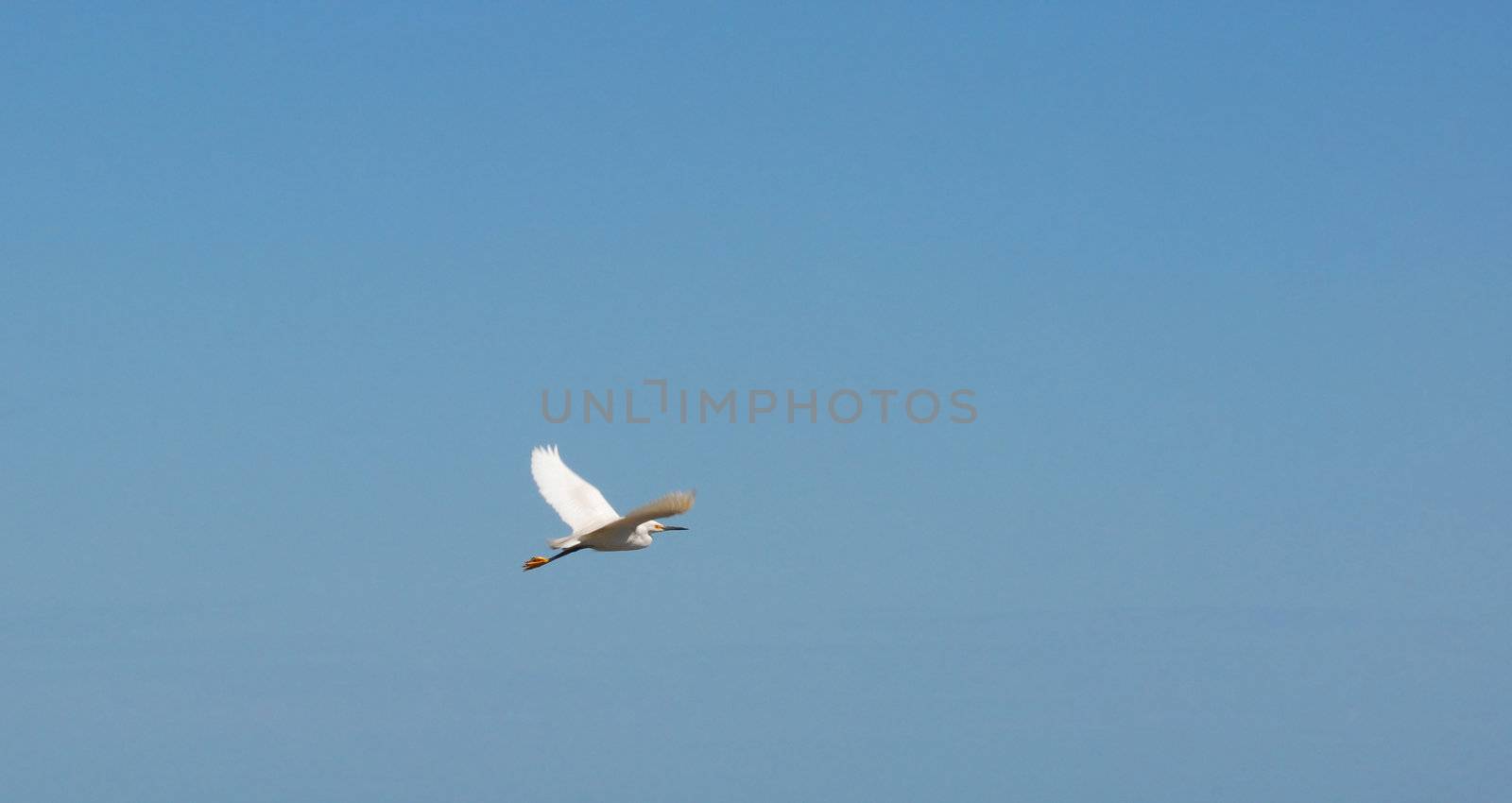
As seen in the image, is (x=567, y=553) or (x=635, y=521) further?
(x=567, y=553)

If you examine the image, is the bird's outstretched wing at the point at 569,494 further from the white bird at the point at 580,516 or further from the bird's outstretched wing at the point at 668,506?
the bird's outstretched wing at the point at 668,506

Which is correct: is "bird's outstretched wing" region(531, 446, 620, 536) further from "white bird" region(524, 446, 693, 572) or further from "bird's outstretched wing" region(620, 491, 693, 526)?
"bird's outstretched wing" region(620, 491, 693, 526)

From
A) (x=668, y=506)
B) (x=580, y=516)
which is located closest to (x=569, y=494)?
(x=580, y=516)

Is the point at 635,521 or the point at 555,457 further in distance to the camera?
the point at 555,457

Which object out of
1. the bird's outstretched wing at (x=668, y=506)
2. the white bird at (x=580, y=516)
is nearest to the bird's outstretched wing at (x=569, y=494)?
the white bird at (x=580, y=516)

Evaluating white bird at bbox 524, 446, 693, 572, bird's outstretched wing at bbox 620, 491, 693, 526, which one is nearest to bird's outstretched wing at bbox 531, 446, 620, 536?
white bird at bbox 524, 446, 693, 572
